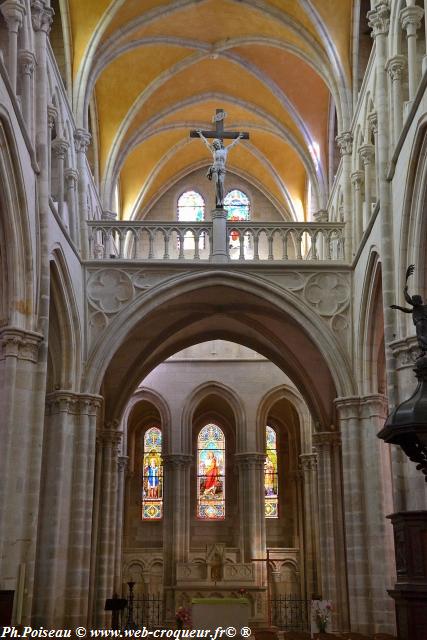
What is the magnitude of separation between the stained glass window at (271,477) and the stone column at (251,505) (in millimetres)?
2153

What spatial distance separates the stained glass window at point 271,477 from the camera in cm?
2820

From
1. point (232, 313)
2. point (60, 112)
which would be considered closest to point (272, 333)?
point (232, 313)

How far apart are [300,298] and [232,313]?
2.82 meters

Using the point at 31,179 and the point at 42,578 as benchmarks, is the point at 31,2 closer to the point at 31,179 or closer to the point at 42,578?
the point at 31,179

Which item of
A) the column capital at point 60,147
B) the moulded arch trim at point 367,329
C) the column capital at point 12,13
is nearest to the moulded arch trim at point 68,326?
the column capital at point 60,147

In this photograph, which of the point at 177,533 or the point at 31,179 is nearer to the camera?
the point at 31,179

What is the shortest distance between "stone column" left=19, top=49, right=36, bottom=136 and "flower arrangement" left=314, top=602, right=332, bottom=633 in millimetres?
10989

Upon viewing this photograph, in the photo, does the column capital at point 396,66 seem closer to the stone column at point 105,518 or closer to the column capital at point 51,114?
the column capital at point 51,114

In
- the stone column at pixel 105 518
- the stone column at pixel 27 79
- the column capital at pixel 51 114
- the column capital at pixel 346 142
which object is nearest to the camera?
the stone column at pixel 27 79

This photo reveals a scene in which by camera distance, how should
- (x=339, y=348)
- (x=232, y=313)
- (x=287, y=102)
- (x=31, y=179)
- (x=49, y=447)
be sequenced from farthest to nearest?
(x=287, y=102) → (x=232, y=313) → (x=339, y=348) → (x=49, y=447) → (x=31, y=179)

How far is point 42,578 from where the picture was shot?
15734 mm

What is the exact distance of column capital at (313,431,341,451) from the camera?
2125 cm

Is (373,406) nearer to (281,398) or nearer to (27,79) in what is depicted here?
(27,79)

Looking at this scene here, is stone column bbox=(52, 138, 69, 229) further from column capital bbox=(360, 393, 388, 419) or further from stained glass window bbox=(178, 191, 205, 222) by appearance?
stained glass window bbox=(178, 191, 205, 222)
